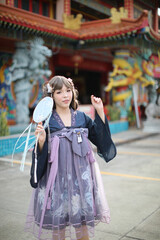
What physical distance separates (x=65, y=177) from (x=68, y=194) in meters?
0.14

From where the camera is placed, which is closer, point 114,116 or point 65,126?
point 65,126

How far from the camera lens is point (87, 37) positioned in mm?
11938

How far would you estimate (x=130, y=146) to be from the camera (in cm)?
937

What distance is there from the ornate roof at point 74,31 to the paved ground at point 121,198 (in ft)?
14.0

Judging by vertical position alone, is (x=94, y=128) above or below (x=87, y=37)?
below

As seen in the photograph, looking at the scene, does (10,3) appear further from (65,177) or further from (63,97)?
(65,177)

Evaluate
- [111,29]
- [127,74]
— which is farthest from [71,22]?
[127,74]

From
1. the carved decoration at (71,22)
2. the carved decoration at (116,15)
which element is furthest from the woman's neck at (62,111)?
the carved decoration at (116,15)

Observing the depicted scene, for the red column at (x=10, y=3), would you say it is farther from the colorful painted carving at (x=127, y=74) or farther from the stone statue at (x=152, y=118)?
the stone statue at (x=152, y=118)

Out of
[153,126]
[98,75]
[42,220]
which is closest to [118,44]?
[153,126]

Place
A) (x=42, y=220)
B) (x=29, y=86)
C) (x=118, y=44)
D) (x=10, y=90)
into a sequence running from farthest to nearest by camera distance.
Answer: (x=118, y=44) < (x=10, y=90) < (x=29, y=86) < (x=42, y=220)

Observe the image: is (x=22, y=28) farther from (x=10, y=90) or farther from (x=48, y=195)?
(x=48, y=195)

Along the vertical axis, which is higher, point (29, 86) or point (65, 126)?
point (29, 86)

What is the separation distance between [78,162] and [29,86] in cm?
802
